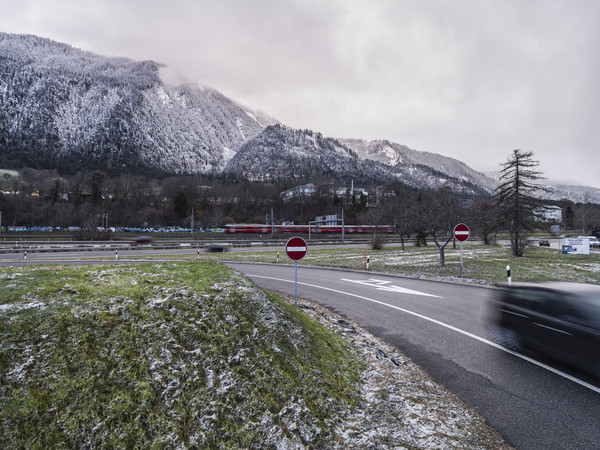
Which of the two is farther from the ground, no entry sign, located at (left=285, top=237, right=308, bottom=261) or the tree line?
the tree line

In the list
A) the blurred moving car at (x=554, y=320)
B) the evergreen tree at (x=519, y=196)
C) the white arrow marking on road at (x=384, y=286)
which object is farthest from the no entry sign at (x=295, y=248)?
the evergreen tree at (x=519, y=196)

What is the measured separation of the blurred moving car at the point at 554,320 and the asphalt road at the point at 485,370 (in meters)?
0.30

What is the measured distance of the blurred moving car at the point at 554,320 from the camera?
4668 mm

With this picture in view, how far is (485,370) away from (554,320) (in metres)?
1.52

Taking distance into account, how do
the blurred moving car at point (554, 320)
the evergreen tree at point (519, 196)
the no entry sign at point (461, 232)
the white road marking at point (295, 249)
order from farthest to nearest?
the evergreen tree at point (519, 196) → the no entry sign at point (461, 232) → the white road marking at point (295, 249) → the blurred moving car at point (554, 320)

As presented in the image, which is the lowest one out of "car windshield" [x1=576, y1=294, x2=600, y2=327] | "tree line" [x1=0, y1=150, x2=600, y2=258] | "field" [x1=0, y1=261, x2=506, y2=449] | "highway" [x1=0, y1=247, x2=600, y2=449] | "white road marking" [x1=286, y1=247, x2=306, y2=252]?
"highway" [x1=0, y1=247, x2=600, y2=449]

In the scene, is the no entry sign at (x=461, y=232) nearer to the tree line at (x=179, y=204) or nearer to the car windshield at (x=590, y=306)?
the car windshield at (x=590, y=306)

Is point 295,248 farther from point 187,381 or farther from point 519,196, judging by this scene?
point 519,196

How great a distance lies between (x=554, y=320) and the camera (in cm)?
526

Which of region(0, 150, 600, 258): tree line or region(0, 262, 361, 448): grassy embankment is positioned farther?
region(0, 150, 600, 258): tree line

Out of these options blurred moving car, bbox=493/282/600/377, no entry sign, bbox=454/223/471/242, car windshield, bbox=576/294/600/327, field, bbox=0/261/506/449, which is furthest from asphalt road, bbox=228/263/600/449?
no entry sign, bbox=454/223/471/242

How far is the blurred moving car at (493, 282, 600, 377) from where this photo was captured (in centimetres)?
467

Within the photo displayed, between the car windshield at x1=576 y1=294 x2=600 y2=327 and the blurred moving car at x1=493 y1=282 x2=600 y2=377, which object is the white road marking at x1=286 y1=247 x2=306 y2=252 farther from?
the car windshield at x1=576 y1=294 x2=600 y2=327

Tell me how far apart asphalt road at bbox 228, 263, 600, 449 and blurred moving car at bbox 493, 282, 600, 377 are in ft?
1.00
